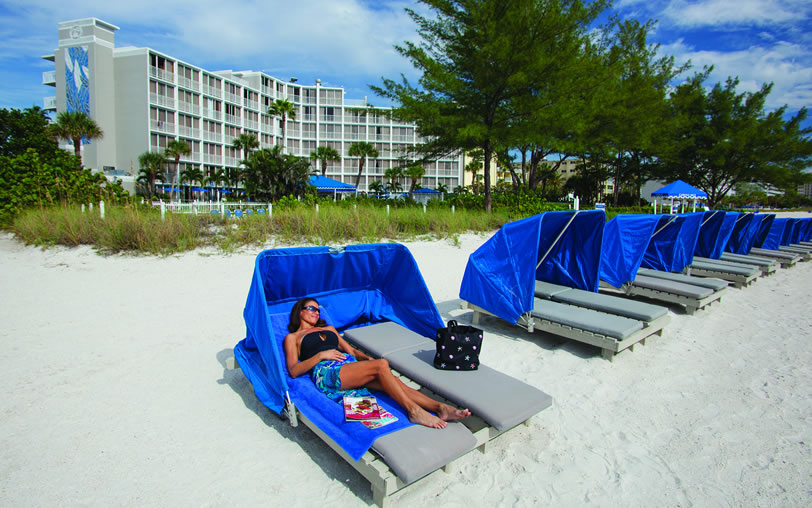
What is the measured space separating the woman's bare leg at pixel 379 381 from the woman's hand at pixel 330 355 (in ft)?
0.93

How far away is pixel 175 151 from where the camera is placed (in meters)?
40.6

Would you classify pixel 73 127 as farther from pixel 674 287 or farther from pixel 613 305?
pixel 674 287

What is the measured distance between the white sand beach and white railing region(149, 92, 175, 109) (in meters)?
42.0

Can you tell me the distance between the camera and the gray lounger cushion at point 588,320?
16.2 ft

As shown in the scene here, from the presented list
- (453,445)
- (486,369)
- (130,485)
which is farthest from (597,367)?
(130,485)

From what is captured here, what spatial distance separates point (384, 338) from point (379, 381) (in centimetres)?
114

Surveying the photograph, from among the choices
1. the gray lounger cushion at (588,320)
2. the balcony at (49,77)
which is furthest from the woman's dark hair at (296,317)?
the balcony at (49,77)

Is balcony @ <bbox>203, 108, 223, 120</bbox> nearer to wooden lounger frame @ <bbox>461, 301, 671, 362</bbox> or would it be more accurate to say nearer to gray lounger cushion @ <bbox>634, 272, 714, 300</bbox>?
gray lounger cushion @ <bbox>634, 272, 714, 300</bbox>

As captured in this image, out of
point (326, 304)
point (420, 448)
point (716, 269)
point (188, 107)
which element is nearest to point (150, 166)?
point (188, 107)

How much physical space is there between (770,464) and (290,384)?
3.69 metres

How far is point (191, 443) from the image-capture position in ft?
10.6

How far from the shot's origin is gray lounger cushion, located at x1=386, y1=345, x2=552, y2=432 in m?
3.07

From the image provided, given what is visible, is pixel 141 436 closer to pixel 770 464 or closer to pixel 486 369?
pixel 486 369


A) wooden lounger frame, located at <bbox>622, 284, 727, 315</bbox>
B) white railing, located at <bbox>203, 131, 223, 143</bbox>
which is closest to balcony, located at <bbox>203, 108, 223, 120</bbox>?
white railing, located at <bbox>203, 131, 223, 143</bbox>
